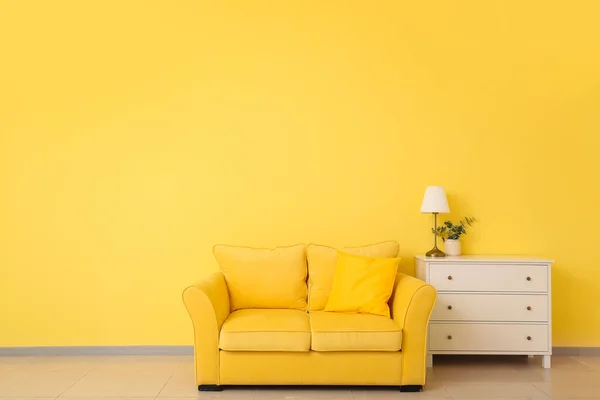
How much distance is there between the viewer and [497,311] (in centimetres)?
464

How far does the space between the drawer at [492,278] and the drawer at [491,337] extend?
10.5 inches

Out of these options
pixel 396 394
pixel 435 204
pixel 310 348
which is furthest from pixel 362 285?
pixel 435 204

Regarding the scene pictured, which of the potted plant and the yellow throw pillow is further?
the potted plant

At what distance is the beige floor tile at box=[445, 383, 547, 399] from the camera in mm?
3939

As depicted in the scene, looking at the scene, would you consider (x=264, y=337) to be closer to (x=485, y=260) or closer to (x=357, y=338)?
(x=357, y=338)

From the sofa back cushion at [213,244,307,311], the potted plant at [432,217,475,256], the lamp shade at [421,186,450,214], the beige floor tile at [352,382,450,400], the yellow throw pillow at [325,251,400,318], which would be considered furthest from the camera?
the potted plant at [432,217,475,256]

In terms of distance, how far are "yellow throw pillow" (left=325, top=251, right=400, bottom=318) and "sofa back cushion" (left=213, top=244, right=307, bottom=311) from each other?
0.28 metres

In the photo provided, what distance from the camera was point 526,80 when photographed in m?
5.14

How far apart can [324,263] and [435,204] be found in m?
0.93

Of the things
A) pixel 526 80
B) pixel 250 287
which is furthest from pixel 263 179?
pixel 526 80

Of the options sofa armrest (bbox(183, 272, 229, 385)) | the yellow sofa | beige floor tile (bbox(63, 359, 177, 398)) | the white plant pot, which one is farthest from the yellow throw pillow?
beige floor tile (bbox(63, 359, 177, 398))

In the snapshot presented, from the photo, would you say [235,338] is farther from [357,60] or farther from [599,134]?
[599,134]

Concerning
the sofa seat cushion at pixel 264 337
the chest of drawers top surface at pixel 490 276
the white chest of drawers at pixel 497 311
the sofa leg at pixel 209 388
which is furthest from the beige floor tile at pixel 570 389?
the sofa leg at pixel 209 388

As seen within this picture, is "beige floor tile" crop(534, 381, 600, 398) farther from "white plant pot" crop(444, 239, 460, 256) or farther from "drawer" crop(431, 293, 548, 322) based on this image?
"white plant pot" crop(444, 239, 460, 256)
